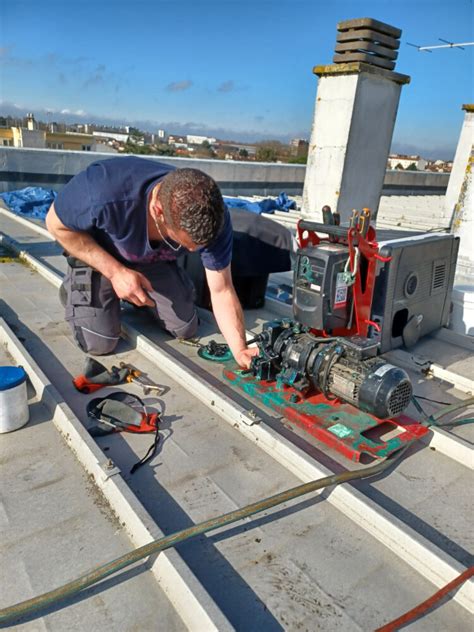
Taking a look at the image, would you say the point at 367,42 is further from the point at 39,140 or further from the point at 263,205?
the point at 39,140

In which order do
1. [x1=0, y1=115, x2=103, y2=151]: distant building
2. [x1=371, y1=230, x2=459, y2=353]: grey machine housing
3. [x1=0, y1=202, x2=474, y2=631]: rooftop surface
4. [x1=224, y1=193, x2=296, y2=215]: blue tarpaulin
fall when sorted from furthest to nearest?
1. [x1=0, y1=115, x2=103, y2=151]: distant building
2. [x1=224, y1=193, x2=296, y2=215]: blue tarpaulin
3. [x1=371, y1=230, x2=459, y2=353]: grey machine housing
4. [x1=0, y1=202, x2=474, y2=631]: rooftop surface

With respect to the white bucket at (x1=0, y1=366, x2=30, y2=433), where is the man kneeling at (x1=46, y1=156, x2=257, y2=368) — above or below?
above

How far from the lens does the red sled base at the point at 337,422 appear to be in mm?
2014

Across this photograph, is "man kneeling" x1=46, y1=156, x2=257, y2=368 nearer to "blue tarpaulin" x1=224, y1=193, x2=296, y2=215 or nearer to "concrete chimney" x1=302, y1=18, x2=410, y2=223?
"concrete chimney" x1=302, y1=18, x2=410, y2=223

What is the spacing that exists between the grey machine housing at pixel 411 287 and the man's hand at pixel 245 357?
818 mm

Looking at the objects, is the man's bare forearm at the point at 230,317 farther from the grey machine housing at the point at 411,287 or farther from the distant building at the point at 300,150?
the distant building at the point at 300,150

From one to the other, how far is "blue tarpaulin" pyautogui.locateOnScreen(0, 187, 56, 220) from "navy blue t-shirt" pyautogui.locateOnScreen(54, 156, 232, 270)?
4941mm

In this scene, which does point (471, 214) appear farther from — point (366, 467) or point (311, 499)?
point (311, 499)

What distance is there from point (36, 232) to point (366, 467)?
16.7ft

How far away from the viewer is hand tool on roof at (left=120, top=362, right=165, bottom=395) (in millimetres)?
2523

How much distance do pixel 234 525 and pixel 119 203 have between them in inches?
61.6


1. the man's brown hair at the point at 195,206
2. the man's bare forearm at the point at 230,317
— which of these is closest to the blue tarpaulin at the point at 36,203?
the man's bare forearm at the point at 230,317

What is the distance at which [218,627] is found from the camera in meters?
1.21

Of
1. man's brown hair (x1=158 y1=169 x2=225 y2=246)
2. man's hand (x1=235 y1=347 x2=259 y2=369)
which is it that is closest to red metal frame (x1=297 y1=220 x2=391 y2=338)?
man's hand (x1=235 y1=347 x2=259 y2=369)
